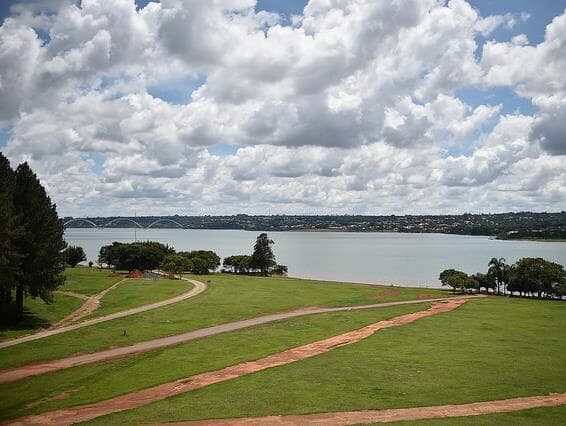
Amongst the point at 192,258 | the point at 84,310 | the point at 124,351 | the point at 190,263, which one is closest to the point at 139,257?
the point at 192,258

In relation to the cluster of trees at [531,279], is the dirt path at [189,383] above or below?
below

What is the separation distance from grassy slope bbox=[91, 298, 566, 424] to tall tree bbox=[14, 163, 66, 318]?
28.4 metres

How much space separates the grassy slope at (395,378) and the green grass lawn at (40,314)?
25.2 m

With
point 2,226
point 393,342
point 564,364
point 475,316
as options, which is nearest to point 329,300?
point 475,316

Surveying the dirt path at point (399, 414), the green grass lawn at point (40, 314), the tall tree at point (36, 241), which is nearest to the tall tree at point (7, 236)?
the tall tree at point (36, 241)

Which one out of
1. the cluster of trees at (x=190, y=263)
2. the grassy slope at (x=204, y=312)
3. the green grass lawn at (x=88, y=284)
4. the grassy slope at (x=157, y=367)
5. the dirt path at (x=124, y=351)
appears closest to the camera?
the grassy slope at (x=157, y=367)

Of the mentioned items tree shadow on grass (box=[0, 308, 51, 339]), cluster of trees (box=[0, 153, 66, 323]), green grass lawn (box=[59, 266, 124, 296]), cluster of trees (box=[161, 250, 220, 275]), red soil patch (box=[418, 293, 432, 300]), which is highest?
cluster of trees (box=[0, 153, 66, 323])

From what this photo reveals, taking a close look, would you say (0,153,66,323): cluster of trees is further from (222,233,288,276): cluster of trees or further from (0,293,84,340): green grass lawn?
(222,233,288,276): cluster of trees

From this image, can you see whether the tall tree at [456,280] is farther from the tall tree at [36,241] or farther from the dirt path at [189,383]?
the tall tree at [36,241]

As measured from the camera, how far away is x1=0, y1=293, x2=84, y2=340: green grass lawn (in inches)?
1698

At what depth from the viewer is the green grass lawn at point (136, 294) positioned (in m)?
55.7

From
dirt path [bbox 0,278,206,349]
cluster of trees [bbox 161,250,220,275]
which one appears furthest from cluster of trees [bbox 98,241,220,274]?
dirt path [bbox 0,278,206,349]

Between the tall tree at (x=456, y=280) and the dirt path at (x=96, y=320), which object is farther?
the tall tree at (x=456, y=280)

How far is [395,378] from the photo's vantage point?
93.5 feet
